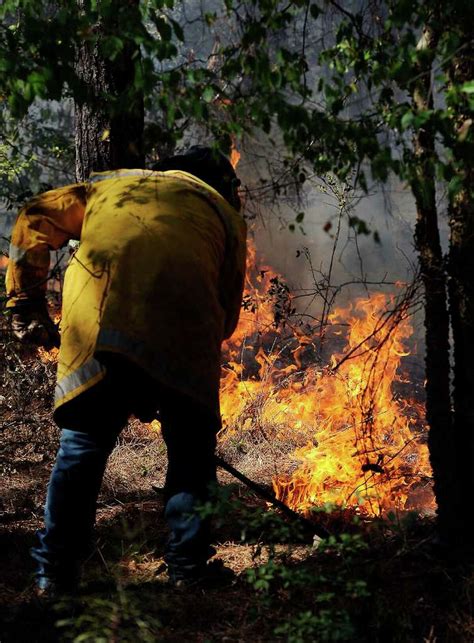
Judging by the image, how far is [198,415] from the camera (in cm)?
313

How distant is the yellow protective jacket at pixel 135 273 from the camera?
2.90 meters

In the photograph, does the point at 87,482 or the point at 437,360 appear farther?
the point at 437,360

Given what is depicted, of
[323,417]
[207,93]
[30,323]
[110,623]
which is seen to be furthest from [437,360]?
[323,417]

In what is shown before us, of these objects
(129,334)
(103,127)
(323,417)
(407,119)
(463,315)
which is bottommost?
(129,334)

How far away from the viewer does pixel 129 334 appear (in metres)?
2.87

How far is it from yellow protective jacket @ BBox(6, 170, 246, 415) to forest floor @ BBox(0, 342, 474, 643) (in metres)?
0.66

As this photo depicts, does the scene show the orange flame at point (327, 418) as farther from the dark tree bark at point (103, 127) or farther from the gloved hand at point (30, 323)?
the gloved hand at point (30, 323)

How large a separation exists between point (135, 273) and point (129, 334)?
26 centimetres

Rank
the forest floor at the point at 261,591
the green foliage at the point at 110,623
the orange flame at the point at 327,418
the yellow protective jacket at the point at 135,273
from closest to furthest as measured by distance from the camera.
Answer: the green foliage at the point at 110,623
the forest floor at the point at 261,591
the yellow protective jacket at the point at 135,273
the orange flame at the point at 327,418

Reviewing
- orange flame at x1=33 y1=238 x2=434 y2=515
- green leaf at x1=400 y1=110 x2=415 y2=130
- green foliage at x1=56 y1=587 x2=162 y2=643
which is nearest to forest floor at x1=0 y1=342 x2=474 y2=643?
green foliage at x1=56 y1=587 x2=162 y2=643

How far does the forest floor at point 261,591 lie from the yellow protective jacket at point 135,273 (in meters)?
0.66

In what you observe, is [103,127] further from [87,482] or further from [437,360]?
[437,360]

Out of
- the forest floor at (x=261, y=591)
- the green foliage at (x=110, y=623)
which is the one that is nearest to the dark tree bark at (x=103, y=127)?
the forest floor at (x=261, y=591)

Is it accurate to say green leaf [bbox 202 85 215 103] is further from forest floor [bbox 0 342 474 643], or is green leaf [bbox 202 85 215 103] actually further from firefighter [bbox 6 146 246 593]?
forest floor [bbox 0 342 474 643]
